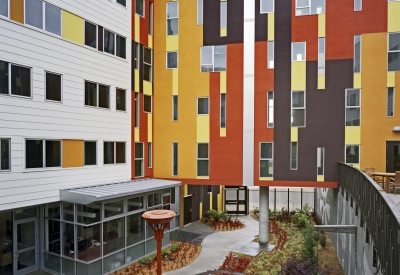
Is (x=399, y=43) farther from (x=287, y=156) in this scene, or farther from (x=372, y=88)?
(x=287, y=156)

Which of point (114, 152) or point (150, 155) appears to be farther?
point (150, 155)

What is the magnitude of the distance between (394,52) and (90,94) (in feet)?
50.4

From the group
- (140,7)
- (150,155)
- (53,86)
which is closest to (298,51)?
(140,7)

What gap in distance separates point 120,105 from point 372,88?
1334 centimetres

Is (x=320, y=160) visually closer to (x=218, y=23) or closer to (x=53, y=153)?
(x=218, y=23)

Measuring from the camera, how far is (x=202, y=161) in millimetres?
18047

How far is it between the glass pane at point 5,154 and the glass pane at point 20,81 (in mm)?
1838

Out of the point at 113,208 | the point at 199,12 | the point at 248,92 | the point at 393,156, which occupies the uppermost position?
the point at 199,12

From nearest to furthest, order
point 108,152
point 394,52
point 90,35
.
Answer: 1. point 90,35
2. point 394,52
3. point 108,152

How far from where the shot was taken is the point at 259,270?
46.3 feet

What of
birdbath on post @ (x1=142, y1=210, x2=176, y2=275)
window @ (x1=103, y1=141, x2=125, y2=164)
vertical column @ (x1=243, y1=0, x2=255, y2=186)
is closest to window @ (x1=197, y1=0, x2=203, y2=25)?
vertical column @ (x1=243, y1=0, x2=255, y2=186)

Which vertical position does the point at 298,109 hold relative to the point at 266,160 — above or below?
above

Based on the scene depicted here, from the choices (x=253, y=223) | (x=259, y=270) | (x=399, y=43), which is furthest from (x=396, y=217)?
(x=253, y=223)

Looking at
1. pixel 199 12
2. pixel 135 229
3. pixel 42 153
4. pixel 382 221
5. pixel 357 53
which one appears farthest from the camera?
pixel 199 12
